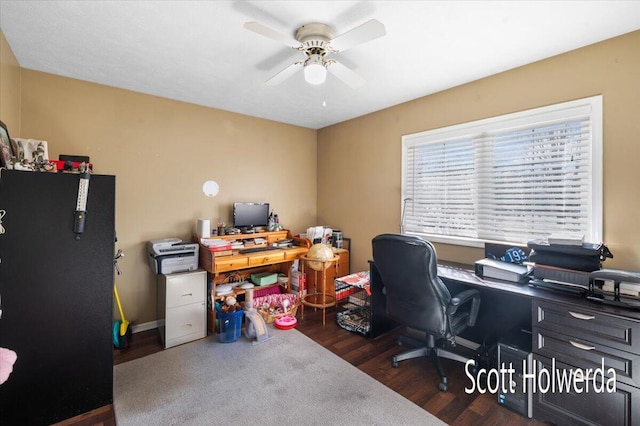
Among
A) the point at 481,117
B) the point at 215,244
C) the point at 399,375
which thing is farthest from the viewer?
the point at 215,244

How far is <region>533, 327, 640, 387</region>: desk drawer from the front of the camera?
148 centimetres

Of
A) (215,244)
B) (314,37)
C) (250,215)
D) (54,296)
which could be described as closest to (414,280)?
(314,37)

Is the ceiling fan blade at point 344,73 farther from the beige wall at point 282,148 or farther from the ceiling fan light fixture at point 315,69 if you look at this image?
the beige wall at point 282,148

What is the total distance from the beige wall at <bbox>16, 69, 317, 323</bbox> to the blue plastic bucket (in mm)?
919

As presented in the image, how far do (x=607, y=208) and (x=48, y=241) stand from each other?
373 centimetres

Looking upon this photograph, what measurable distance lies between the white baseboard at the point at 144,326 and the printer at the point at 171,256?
606mm

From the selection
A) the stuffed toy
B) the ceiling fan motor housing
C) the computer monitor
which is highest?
the ceiling fan motor housing

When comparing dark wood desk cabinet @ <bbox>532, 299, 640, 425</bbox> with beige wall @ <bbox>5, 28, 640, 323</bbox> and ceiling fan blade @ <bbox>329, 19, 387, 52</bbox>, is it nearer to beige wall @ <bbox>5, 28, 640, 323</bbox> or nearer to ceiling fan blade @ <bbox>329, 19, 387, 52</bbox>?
beige wall @ <bbox>5, 28, 640, 323</bbox>

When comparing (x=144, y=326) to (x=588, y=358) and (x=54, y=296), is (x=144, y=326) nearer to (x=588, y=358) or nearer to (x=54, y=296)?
(x=54, y=296)

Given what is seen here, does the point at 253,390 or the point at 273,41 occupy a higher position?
the point at 273,41

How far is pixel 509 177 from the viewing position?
97.2 inches

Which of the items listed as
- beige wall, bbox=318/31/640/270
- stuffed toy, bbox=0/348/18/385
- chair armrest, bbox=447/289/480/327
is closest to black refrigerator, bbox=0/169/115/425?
stuffed toy, bbox=0/348/18/385

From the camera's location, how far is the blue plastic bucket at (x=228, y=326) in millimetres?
2721

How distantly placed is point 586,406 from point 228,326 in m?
2.66
